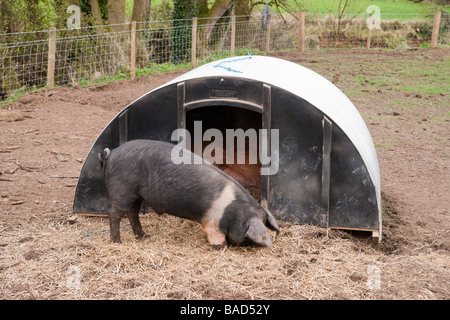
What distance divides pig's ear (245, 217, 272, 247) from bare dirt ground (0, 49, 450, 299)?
135mm

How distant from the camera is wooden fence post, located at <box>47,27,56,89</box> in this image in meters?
10.8

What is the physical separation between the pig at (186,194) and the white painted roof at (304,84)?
1.04 m

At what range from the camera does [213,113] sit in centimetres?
662

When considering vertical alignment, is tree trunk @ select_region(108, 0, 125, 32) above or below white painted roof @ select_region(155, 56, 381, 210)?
above

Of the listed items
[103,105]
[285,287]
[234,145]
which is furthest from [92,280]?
[103,105]

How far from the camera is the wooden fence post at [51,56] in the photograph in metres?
10.8

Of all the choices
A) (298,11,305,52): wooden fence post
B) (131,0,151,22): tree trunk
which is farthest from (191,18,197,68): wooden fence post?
(298,11,305,52): wooden fence post

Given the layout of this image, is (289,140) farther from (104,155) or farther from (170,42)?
(170,42)

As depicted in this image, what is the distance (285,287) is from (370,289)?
619mm

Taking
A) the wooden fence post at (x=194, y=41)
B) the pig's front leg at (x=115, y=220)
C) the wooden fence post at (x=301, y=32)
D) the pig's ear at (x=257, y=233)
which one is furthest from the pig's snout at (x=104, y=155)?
the wooden fence post at (x=301, y=32)

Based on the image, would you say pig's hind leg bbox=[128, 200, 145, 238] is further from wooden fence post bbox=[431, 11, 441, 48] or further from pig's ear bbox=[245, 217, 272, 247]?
wooden fence post bbox=[431, 11, 441, 48]

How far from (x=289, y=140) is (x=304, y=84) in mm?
812

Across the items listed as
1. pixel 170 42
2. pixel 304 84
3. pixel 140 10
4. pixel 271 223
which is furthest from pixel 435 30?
pixel 271 223

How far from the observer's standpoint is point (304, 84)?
5637 mm
